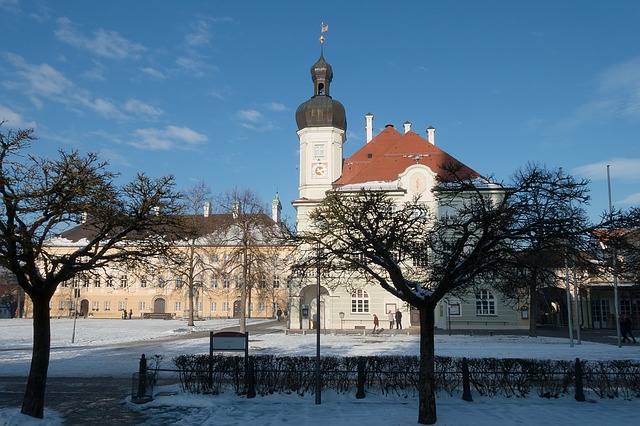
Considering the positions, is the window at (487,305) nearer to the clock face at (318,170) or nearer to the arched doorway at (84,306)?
the clock face at (318,170)

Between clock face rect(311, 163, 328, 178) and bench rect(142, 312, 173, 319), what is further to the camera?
bench rect(142, 312, 173, 319)

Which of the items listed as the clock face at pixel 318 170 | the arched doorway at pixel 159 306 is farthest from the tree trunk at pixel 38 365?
the arched doorway at pixel 159 306

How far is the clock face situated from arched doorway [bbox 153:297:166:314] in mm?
37079

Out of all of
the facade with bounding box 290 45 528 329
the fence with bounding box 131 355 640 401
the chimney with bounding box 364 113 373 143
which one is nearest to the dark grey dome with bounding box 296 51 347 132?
the facade with bounding box 290 45 528 329

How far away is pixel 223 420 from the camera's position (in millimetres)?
11508

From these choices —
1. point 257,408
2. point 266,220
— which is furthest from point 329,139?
point 257,408

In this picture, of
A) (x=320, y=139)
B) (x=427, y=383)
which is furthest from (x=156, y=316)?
(x=427, y=383)

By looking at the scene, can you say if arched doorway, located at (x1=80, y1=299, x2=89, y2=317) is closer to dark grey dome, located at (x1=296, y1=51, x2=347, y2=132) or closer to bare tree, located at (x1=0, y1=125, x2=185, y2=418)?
dark grey dome, located at (x1=296, y1=51, x2=347, y2=132)

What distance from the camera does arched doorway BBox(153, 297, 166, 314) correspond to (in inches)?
2822

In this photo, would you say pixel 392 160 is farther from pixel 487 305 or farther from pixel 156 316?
pixel 156 316

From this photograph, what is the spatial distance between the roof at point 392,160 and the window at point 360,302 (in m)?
8.99

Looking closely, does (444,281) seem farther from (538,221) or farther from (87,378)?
(87,378)

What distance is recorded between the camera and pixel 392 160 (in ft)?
147

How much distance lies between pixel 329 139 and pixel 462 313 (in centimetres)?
1781
